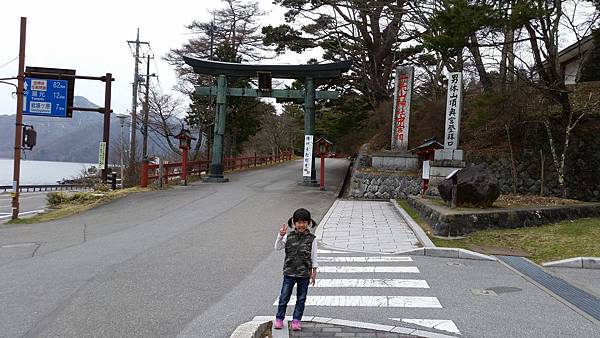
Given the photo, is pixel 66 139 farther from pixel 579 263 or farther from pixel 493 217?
pixel 579 263

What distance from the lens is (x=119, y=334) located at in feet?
14.3

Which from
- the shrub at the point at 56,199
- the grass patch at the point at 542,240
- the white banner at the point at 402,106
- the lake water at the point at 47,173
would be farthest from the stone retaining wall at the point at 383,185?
the lake water at the point at 47,173

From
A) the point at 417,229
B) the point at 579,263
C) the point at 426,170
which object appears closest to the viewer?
the point at 579,263

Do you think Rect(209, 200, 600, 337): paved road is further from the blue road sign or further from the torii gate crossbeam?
the torii gate crossbeam

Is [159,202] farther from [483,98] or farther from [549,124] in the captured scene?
[549,124]

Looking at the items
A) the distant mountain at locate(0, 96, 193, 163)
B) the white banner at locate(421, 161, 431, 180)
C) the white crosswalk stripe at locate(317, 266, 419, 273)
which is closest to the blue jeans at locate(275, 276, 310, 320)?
the white crosswalk stripe at locate(317, 266, 419, 273)

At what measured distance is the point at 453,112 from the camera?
54.5 feet

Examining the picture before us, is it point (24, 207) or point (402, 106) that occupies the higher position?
point (402, 106)

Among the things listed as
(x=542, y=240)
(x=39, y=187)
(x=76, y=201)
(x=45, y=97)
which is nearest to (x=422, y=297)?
(x=542, y=240)

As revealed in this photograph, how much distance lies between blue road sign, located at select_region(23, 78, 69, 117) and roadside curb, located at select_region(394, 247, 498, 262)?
14.4m

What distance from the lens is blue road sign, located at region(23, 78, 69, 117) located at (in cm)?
1664

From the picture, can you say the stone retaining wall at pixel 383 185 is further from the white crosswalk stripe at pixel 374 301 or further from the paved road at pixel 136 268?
the white crosswalk stripe at pixel 374 301

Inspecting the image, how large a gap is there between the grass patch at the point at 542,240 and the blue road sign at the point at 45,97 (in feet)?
46.1

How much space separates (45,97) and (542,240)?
55.2 ft
